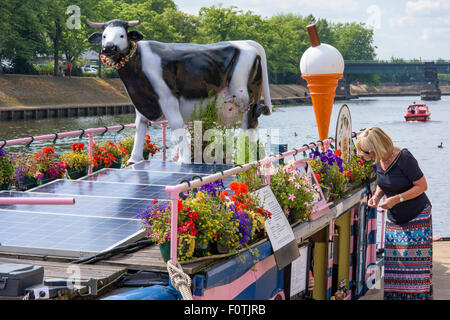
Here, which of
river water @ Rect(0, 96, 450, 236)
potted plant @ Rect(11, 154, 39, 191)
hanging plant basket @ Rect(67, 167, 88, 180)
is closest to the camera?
potted plant @ Rect(11, 154, 39, 191)

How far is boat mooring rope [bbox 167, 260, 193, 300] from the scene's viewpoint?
216 inches

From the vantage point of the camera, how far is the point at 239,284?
6488 mm

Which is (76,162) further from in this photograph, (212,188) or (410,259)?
(410,259)

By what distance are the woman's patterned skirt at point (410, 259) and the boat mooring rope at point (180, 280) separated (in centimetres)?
292

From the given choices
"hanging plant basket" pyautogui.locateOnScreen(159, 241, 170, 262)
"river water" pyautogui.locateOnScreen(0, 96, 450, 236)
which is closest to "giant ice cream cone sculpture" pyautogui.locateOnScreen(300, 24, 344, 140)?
"hanging plant basket" pyautogui.locateOnScreen(159, 241, 170, 262)

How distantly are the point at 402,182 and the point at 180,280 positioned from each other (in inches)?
113

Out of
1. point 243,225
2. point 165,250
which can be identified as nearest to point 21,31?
point 243,225

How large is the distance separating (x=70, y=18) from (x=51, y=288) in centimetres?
6894

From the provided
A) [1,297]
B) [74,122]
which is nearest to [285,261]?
[1,297]

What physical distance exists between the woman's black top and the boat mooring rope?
2.72 metres

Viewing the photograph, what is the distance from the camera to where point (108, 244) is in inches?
277

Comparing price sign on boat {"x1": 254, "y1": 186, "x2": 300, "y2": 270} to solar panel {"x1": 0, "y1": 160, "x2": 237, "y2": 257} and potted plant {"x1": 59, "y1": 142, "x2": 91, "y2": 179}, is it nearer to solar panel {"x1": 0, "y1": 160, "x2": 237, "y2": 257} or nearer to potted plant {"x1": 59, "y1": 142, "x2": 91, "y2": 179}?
solar panel {"x1": 0, "y1": 160, "x2": 237, "y2": 257}

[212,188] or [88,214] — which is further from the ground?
[212,188]

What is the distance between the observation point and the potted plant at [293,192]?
768 centimetres
